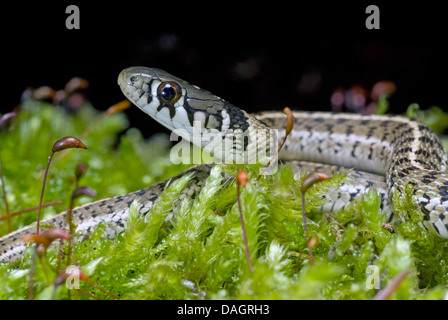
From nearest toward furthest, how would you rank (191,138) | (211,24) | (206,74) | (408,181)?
1. (408,181)
2. (191,138)
3. (211,24)
4. (206,74)

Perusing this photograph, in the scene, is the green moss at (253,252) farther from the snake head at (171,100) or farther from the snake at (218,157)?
the snake head at (171,100)

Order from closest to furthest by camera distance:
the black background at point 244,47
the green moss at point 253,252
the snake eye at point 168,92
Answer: the green moss at point 253,252, the snake eye at point 168,92, the black background at point 244,47

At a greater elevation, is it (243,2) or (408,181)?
(243,2)

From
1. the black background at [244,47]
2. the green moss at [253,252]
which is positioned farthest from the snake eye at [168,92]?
the black background at [244,47]

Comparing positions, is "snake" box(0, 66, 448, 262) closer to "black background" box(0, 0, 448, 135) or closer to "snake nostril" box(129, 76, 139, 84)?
"snake nostril" box(129, 76, 139, 84)
